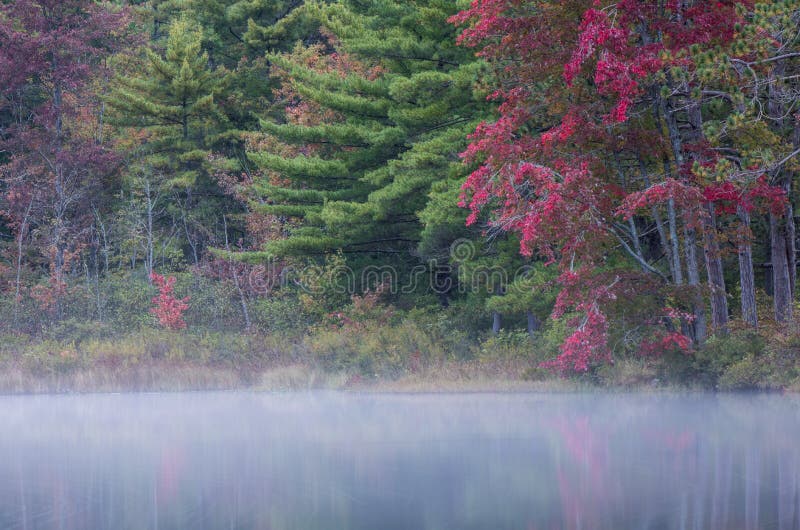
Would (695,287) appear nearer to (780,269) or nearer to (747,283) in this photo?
(747,283)

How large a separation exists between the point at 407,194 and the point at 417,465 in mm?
11251

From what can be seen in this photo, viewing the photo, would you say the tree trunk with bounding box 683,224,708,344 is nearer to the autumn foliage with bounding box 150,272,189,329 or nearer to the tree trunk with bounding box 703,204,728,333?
the tree trunk with bounding box 703,204,728,333

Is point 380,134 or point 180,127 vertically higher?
point 180,127

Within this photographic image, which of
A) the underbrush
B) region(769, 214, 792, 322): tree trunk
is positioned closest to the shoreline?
the underbrush

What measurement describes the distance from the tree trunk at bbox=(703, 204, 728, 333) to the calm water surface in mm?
1608

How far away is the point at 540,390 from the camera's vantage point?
16781mm

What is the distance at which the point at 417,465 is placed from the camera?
10.2 m

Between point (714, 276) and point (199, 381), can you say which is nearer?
point (714, 276)

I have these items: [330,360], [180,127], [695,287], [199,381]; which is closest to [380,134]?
[330,360]

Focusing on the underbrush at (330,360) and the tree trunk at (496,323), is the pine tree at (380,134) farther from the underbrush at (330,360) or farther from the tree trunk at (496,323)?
the tree trunk at (496,323)

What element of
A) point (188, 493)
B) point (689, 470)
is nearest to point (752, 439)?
point (689, 470)

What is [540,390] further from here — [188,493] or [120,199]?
[120,199]

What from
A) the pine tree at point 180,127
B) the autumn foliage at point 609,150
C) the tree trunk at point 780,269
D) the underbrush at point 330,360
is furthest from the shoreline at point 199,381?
the pine tree at point 180,127

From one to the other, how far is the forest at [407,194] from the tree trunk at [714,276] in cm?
5
